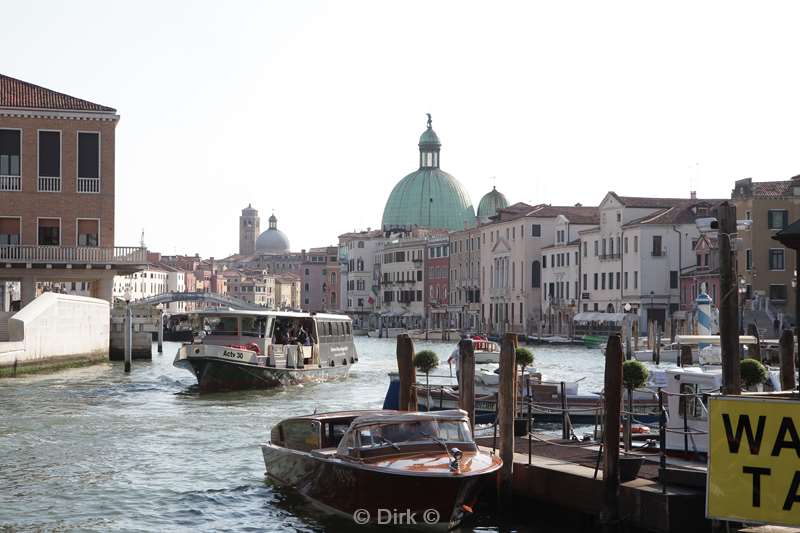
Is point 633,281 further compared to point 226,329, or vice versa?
point 633,281

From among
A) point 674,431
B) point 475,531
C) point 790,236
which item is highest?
point 790,236

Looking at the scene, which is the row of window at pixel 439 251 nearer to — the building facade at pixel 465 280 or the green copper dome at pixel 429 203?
the building facade at pixel 465 280

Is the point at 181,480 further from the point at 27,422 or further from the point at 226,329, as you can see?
the point at 226,329

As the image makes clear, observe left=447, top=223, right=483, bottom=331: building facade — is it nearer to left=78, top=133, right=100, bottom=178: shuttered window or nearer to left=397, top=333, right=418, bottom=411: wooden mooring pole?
left=78, top=133, right=100, bottom=178: shuttered window

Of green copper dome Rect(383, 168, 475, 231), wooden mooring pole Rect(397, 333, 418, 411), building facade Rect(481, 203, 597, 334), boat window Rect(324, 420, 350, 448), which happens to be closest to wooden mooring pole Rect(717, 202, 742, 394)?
boat window Rect(324, 420, 350, 448)

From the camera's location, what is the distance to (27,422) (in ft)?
78.6

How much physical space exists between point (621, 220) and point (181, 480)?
61.5 meters

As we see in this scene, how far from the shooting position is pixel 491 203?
123188 millimetres

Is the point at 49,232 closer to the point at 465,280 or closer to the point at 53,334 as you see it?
the point at 53,334

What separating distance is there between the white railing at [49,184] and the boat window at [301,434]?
107 ft

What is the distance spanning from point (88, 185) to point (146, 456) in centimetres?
2935

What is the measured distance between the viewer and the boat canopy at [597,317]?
74.8 meters

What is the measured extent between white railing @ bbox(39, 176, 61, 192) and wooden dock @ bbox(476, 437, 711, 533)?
1328 inches

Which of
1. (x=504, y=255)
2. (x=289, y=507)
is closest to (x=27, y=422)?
(x=289, y=507)
